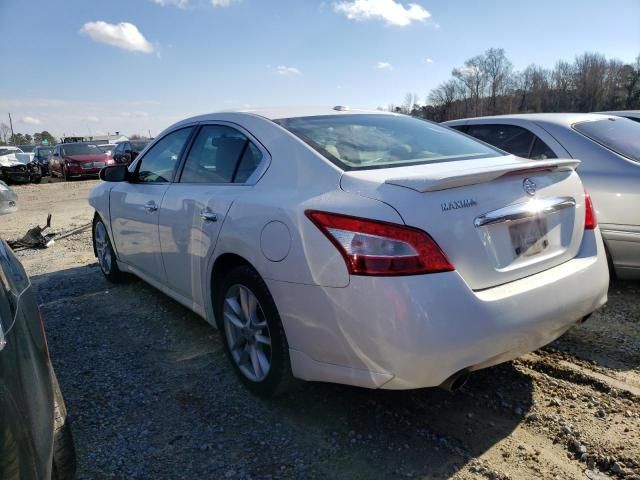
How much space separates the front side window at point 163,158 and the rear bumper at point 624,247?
337 cm

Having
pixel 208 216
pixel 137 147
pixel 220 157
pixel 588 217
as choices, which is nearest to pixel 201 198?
pixel 208 216

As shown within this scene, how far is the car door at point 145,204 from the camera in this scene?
376cm

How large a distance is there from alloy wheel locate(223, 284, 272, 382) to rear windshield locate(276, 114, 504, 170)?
90 cm

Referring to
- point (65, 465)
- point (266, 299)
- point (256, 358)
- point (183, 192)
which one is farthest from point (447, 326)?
point (183, 192)

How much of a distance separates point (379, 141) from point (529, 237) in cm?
101

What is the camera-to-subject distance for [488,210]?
7.25 feet

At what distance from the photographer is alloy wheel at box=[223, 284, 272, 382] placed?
107 inches

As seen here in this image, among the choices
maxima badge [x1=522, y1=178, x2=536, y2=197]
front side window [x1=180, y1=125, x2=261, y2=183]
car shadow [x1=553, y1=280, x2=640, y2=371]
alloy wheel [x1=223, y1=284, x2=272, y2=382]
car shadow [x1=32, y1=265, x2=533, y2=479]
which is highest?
front side window [x1=180, y1=125, x2=261, y2=183]

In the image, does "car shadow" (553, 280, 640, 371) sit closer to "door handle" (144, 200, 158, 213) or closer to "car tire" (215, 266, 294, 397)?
"car tire" (215, 266, 294, 397)

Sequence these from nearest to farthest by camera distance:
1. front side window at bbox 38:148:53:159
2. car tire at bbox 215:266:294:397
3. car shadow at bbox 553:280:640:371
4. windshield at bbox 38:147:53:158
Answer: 1. car tire at bbox 215:266:294:397
2. car shadow at bbox 553:280:640:371
3. front side window at bbox 38:148:53:159
4. windshield at bbox 38:147:53:158

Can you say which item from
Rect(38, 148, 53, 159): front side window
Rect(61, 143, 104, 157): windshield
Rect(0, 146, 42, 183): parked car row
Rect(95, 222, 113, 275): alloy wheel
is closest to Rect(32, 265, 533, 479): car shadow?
Rect(95, 222, 113, 275): alloy wheel

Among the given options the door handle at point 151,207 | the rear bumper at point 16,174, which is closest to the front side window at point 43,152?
the rear bumper at point 16,174

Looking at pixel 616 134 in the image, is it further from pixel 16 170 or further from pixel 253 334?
pixel 16 170

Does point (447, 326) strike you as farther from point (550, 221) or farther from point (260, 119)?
point (260, 119)
